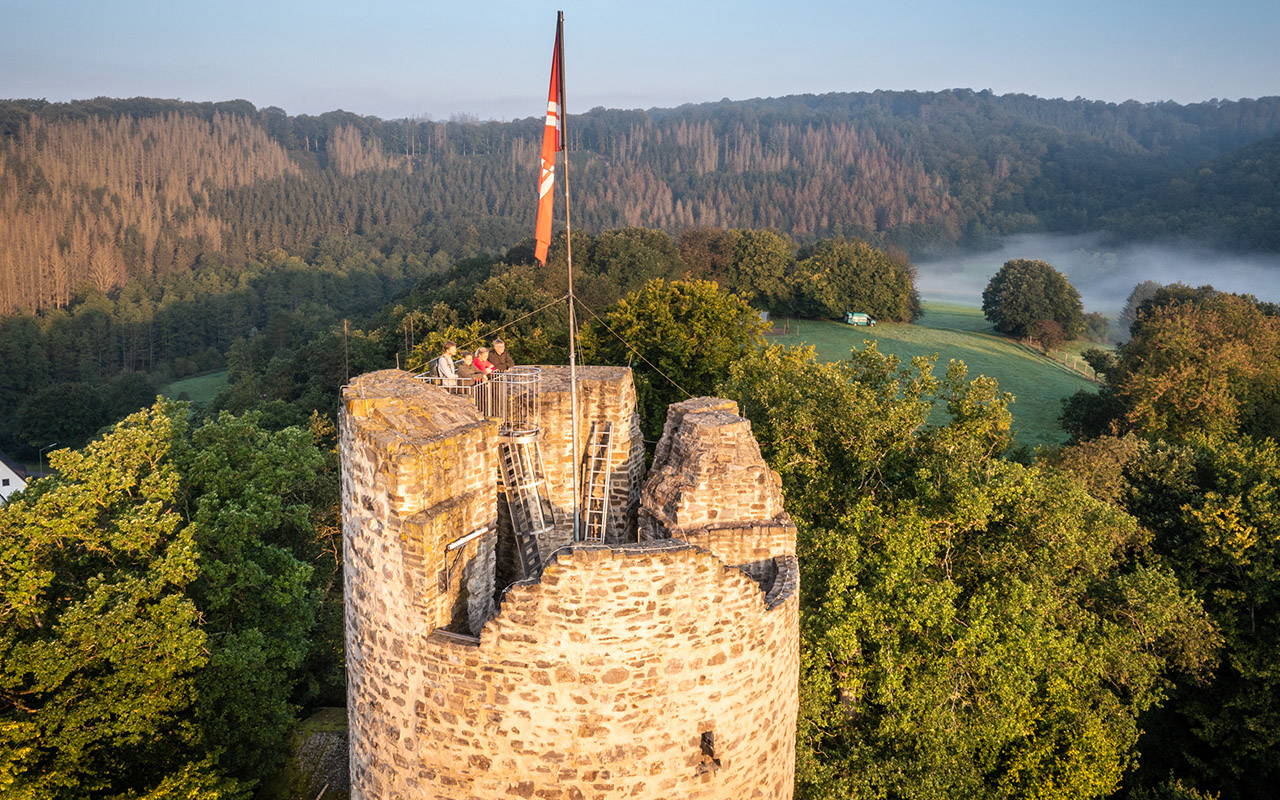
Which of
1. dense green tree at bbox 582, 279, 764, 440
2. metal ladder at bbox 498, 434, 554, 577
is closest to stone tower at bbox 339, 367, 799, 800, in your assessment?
metal ladder at bbox 498, 434, 554, 577

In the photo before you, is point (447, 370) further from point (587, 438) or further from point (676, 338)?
point (676, 338)

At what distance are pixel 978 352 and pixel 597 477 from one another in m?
63.0

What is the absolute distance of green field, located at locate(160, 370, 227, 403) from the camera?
302ft

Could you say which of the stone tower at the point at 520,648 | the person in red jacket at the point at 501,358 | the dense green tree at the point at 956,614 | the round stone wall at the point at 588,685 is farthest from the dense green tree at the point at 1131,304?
the round stone wall at the point at 588,685

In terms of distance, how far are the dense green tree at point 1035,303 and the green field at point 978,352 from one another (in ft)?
6.04

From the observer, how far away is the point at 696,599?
9641mm

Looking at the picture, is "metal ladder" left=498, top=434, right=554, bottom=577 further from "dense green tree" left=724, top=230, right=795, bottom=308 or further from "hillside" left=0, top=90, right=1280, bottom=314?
"hillside" left=0, top=90, right=1280, bottom=314

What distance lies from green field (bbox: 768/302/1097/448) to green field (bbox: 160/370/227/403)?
6167cm

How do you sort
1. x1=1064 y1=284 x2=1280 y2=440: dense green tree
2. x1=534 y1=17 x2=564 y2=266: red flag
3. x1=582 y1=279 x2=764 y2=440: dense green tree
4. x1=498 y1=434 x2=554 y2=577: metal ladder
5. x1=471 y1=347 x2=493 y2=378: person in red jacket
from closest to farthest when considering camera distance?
x1=534 y1=17 x2=564 y2=266: red flag < x1=498 y1=434 x2=554 y2=577: metal ladder < x1=471 y1=347 x2=493 y2=378: person in red jacket < x1=582 y1=279 x2=764 y2=440: dense green tree < x1=1064 y1=284 x2=1280 y2=440: dense green tree

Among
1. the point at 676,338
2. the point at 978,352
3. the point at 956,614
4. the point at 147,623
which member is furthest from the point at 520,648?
the point at 978,352

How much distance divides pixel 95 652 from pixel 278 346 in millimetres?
81980

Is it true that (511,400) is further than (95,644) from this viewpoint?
No

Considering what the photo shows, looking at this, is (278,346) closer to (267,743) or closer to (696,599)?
(267,743)

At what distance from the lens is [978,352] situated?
70.1 m
